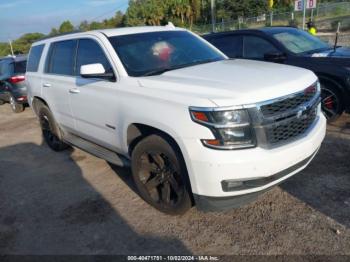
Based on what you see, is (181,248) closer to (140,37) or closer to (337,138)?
(140,37)

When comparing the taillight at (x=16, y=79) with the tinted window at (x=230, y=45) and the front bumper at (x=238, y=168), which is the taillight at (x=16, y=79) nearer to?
the tinted window at (x=230, y=45)

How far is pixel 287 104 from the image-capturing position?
120 inches

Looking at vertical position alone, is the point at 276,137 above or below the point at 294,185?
above

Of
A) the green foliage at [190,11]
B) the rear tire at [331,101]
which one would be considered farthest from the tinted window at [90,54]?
the green foliage at [190,11]

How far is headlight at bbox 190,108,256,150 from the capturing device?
2834 mm

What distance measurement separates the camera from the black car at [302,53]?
217 inches

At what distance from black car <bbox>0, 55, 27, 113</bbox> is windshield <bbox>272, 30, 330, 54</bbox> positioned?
753 centimetres

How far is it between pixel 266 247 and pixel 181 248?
0.77 metres

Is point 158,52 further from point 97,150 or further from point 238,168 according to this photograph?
point 238,168

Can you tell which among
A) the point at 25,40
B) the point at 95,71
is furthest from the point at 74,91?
the point at 25,40

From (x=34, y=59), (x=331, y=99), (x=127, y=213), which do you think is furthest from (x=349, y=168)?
(x=34, y=59)

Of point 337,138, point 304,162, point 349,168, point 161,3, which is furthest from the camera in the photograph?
point 161,3

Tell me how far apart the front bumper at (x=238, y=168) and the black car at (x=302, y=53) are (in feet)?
9.49

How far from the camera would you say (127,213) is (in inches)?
150
